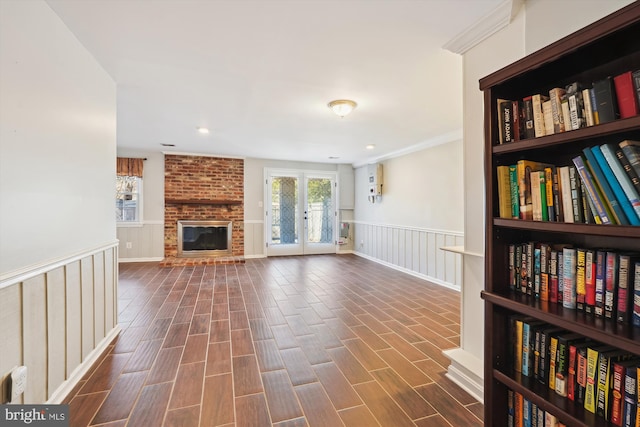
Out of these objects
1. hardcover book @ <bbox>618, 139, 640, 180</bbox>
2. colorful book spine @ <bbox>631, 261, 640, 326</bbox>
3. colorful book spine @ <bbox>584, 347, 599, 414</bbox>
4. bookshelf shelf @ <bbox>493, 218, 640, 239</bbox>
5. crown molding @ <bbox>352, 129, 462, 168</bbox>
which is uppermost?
crown molding @ <bbox>352, 129, 462, 168</bbox>

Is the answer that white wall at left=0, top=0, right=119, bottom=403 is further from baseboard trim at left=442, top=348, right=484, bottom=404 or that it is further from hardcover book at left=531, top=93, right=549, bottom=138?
baseboard trim at left=442, top=348, right=484, bottom=404

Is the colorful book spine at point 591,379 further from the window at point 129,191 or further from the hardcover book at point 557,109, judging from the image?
the window at point 129,191

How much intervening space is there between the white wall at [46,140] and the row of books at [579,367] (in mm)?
2247

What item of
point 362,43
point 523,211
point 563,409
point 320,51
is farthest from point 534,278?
point 320,51

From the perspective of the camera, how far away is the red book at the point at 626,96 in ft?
2.84

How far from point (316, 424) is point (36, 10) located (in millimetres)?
2578

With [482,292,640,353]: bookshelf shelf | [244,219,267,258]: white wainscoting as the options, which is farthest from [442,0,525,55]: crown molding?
[244,219,267,258]: white wainscoting

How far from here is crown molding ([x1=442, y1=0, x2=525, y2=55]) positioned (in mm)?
1521

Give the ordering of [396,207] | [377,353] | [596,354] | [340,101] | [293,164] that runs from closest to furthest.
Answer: [596,354] < [377,353] < [340,101] < [396,207] < [293,164]

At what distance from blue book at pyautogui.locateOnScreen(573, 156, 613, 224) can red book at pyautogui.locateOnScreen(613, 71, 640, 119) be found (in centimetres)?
18

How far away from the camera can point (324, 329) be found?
2.63 meters

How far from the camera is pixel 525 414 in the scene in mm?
1172

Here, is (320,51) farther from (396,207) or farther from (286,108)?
(396,207)

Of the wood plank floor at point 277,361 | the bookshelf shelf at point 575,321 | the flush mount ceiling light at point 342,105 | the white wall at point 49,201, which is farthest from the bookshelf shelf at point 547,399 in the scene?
the flush mount ceiling light at point 342,105
